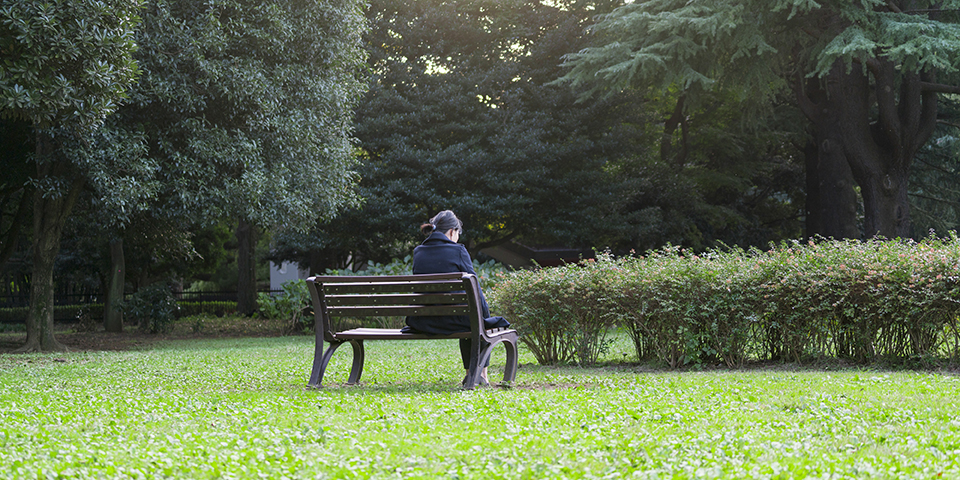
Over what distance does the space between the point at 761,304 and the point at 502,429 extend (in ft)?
15.5

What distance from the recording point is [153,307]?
19.8m

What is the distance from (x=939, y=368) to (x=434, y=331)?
4796 millimetres

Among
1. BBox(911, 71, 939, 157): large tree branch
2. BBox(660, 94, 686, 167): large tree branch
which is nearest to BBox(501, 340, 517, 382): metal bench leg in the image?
BBox(911, 71, 939, 157): large tree branch

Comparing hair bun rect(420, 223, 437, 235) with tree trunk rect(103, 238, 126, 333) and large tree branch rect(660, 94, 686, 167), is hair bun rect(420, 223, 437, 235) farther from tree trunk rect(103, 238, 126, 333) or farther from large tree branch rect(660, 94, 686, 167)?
large tree branch rect(660, 94, 686, 167)

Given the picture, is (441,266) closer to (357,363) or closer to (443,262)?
(443,262)

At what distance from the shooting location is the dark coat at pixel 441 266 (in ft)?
20.5

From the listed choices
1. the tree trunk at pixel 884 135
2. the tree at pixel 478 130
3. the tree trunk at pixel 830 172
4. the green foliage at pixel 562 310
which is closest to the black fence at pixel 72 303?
the tree at pixel 478 130

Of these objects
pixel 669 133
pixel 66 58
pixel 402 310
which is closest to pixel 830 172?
pixel 669 133

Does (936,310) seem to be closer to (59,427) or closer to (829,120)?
(59,427)

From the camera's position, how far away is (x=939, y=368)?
24.7ft

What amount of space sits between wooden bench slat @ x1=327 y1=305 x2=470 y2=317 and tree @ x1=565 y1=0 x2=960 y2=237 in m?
11.3

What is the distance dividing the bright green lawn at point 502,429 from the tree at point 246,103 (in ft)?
24.0

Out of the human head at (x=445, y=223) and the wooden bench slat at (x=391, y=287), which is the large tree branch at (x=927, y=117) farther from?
the wooden bench slat at (x=391, y=287)

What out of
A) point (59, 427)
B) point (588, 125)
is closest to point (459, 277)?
point (59, 427)
